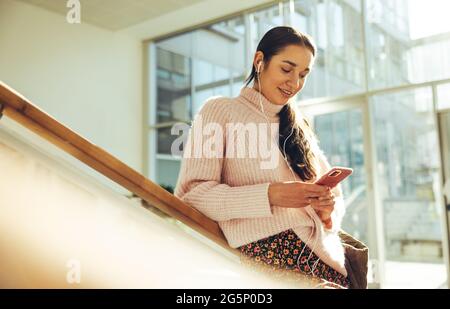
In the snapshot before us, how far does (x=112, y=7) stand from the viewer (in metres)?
4.23

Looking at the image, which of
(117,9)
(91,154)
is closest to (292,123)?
(91,154)

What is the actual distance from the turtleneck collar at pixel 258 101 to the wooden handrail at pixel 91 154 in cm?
28

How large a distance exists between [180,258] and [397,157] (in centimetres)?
392

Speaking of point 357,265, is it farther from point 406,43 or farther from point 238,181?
point 406,43

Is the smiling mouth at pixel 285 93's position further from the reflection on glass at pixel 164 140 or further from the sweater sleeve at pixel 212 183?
the reflection on glass at pixel 164 140

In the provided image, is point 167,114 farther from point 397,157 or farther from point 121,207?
point 121,207

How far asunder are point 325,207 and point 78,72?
14.5 ft

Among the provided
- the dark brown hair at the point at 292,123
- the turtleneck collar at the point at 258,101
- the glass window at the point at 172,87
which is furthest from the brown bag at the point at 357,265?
the glass window at the point at 172,87

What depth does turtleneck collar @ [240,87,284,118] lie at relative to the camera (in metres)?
0.97

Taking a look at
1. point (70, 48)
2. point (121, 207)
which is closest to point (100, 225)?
point (121, 207)

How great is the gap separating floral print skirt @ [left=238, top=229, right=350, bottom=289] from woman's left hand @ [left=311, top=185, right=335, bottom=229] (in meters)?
0.08

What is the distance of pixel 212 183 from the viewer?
0.88 meters

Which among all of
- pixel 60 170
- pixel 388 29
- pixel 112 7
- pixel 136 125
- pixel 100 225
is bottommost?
pixel 100 225
